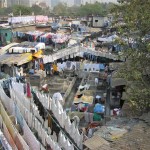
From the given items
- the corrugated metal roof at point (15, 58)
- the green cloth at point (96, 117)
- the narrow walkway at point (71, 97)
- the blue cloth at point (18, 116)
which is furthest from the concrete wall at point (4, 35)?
the blue cloth at point (18, 116)

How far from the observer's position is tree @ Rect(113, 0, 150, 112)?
9727mm

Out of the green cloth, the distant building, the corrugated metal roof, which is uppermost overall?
the distant building

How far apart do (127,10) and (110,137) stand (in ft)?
13.0

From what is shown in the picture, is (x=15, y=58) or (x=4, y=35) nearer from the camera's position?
(x=15, y=58)

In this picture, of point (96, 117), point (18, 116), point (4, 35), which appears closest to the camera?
Result: point (18, 116)

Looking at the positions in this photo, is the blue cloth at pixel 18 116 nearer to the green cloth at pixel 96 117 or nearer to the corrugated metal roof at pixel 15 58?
the green cloth at pixel 96 117

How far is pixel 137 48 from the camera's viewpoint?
10.3m

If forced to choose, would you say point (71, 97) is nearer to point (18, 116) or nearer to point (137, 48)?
point (18, 116)

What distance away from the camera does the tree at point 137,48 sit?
9727mm

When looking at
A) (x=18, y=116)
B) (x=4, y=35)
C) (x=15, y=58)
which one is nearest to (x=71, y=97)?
(x=15, y=58)

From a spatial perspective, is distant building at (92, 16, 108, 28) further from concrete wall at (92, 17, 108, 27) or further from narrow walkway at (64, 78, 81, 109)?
narrow walkway at (64, 78, 81, 109)

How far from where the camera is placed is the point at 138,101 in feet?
32.2

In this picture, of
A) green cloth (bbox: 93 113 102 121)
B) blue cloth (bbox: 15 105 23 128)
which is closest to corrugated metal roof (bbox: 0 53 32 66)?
green cloth (bbox: 93 113 102 121)

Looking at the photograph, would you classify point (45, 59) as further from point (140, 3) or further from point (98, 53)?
point (140, 3)
